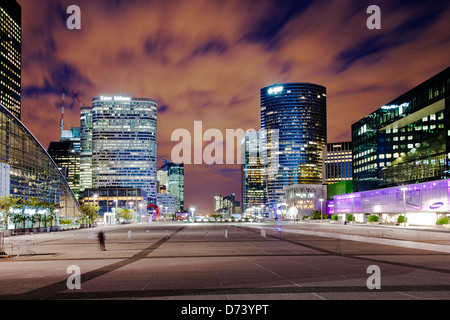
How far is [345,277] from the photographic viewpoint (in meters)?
16.7

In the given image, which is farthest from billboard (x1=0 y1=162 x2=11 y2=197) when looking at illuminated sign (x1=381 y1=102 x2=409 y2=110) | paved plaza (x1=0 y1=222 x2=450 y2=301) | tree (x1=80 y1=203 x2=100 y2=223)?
illuminated sign (x1=381 y1=102 x2=409 y2=110)

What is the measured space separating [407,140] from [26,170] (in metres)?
122

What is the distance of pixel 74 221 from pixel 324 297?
99.3 m

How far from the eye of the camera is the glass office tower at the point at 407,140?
112 metres

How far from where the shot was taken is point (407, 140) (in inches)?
5689

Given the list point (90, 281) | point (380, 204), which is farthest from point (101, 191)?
point (90, 281)

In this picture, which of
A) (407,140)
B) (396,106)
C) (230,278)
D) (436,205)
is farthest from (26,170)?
(407,140)

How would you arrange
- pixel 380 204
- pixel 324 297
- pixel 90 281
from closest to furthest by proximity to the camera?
pixel 324 297 → pixel 90 281 → pixel 380 204

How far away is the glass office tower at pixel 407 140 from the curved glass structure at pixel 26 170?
325 feet

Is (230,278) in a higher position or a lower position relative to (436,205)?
higher

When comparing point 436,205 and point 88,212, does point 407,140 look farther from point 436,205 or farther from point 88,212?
point 88,212

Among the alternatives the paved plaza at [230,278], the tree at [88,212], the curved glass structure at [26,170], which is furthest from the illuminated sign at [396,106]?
the paved plaza at [230,278]

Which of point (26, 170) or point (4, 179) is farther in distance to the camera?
point (26, 170)
